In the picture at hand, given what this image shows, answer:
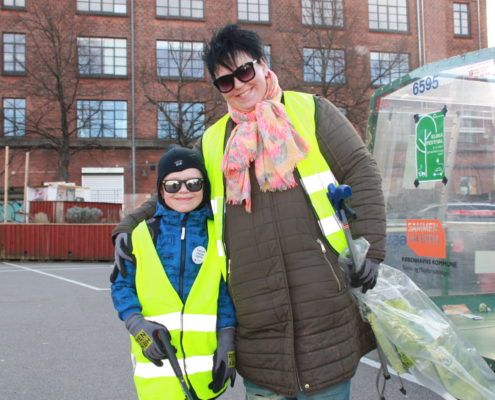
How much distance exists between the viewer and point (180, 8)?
91.9ft

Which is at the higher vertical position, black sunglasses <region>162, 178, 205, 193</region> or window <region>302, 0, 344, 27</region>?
window <region>302, 0, 344, 27</region>

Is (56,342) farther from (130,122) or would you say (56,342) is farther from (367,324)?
(130,122)

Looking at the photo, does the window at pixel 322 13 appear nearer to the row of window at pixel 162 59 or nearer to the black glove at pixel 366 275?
the row of window at pixel 162 59

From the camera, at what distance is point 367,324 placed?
7.25 feet

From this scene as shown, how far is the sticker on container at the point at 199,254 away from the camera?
87.9 inches

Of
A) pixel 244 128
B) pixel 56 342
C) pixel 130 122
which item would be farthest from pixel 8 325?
pixel 130 122

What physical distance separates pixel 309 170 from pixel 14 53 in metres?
28.1

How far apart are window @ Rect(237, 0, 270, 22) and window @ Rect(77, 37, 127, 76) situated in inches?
256

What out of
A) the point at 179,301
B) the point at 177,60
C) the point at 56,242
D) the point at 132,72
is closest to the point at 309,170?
the point at 179,301

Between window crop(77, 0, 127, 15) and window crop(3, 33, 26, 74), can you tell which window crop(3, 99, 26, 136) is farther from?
window crop(77, 0, 127, 15)

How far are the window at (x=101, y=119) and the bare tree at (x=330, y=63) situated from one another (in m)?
8.85

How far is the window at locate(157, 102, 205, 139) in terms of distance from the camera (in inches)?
1053

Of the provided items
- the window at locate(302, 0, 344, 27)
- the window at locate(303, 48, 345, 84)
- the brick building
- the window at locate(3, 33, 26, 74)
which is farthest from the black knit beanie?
the window at locate(302, 0, 344, 27)

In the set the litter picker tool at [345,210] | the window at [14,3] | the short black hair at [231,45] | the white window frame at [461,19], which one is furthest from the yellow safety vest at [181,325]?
Answer: the white window frame at [461,19]
